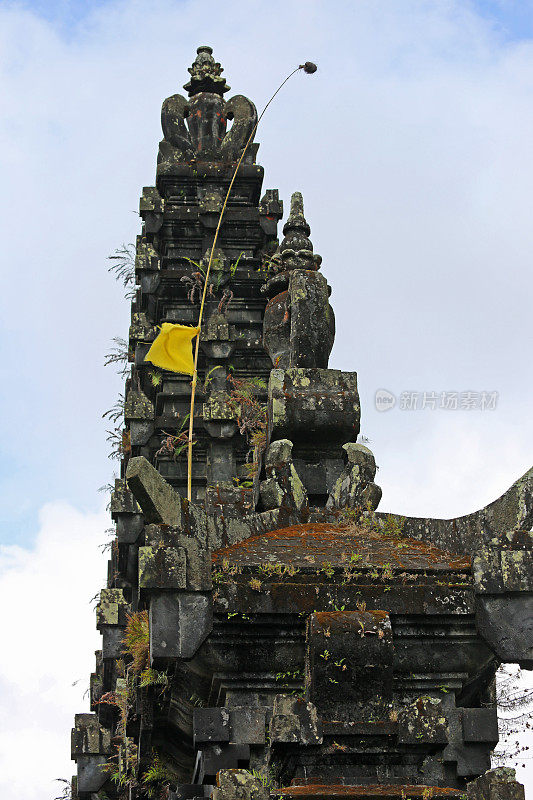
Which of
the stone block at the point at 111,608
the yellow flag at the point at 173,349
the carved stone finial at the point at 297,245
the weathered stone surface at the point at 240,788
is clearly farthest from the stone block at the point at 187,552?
the stone block at the point at 111,608

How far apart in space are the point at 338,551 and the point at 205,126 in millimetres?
17954

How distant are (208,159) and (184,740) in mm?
17593

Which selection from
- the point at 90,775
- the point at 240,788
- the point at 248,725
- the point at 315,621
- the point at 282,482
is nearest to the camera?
the point at 240,788

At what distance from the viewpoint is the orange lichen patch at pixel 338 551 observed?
29.2 feet

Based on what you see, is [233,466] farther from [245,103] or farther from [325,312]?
[325,312]

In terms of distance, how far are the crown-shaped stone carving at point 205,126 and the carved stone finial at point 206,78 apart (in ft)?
0.07

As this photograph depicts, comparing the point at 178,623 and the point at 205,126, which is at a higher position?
the point at 205,126

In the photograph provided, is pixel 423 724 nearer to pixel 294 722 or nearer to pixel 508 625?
pixel 294 722

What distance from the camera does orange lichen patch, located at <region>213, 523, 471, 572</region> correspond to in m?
8.89

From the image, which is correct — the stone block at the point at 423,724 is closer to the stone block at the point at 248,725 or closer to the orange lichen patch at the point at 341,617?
the orange lichen patch at the point at 341,617

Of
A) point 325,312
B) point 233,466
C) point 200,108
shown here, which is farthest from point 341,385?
point 200,108

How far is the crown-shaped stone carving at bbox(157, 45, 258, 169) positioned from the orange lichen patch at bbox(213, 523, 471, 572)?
664 inches

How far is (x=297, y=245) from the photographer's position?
13.4m

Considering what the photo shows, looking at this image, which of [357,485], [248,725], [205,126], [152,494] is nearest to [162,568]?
[152,494]
